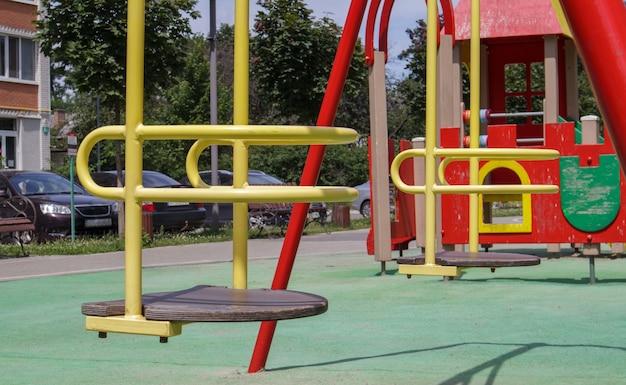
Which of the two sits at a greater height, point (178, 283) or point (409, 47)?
point (409, 47)

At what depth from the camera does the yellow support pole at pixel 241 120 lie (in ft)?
10.2

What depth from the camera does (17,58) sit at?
34.8m

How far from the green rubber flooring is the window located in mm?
25783

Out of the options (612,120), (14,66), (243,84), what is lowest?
(612,120)

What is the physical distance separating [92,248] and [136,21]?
43.2 ft

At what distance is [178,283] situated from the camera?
10.4m

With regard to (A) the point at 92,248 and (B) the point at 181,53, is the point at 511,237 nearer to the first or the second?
(A) the point at 92,248

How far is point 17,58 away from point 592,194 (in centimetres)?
2799

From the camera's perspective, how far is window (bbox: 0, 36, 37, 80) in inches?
1347

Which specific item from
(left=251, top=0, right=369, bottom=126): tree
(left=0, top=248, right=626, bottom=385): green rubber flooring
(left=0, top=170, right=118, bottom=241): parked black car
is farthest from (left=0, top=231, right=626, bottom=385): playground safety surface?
(left=251, top=0, right=369, bottom=126): tree

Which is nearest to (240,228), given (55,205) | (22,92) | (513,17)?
(513,17)

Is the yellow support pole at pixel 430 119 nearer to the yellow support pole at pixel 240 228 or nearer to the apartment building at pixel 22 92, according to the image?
the yellow support pole at pixel 240 228

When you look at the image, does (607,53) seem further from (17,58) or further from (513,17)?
(17,58)

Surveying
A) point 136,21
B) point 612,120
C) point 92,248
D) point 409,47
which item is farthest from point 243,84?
point 409,47
